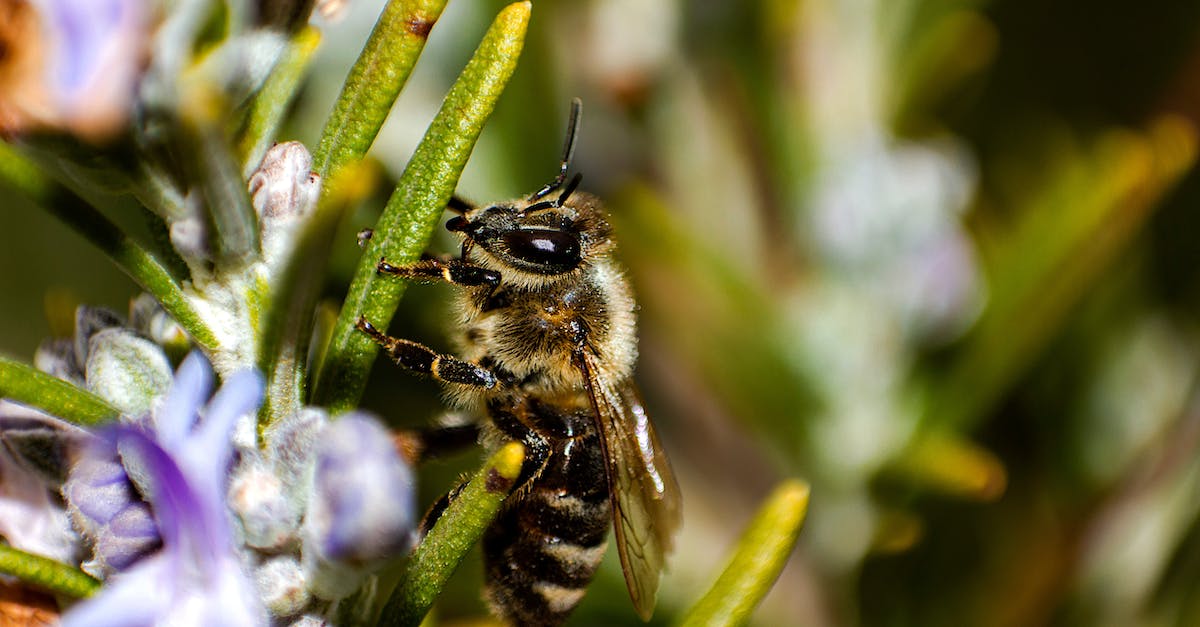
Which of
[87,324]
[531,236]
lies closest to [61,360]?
[87,324]

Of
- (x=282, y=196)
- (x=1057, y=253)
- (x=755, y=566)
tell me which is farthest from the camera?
(x=1057, y=253)

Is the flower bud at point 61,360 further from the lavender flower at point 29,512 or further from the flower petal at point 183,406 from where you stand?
the flower petal at point 183,406

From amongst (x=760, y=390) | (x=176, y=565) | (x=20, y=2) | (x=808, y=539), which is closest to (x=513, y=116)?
(x=760, y=390)

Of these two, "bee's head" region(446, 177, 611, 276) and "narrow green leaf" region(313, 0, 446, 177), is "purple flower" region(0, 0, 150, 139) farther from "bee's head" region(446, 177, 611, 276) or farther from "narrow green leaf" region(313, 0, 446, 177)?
"bee's head" region(446, 177, 611, 276)

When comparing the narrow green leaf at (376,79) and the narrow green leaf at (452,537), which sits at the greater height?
the narrow green leaf at (376,79)

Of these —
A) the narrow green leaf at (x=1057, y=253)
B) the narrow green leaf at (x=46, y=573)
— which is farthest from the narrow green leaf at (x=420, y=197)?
the narrow green leaf at (x=1057, y=253)

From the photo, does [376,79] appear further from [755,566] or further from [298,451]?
[755,566]

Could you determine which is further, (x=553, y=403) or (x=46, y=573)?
(x=553, y=403)
